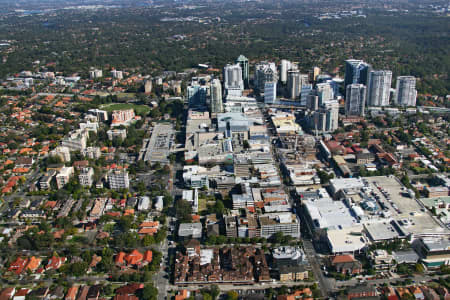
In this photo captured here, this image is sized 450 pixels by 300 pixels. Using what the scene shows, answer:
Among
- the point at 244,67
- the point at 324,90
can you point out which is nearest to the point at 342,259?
the point at 324,90

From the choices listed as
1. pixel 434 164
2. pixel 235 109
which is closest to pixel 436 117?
pixel 434 164

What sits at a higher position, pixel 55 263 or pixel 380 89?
pixel 380 89

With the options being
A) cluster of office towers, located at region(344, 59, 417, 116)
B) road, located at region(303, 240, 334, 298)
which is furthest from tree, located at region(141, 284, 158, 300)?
cluster of office towers, located at region(344, 59, 417, 116)

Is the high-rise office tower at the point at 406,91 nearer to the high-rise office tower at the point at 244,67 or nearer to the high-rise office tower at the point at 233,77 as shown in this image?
the high-rise office tower at the point at 233,77

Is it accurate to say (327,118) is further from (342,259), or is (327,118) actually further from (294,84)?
(342,259)

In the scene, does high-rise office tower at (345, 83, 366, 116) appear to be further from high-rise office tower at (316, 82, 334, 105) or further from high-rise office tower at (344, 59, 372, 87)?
high-rise office tower at (344, 59, 372, 87)
